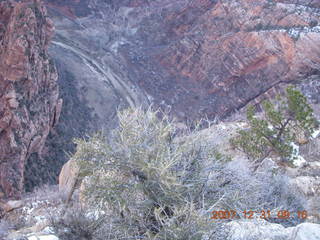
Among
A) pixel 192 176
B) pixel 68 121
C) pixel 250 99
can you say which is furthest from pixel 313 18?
pixel 192 176

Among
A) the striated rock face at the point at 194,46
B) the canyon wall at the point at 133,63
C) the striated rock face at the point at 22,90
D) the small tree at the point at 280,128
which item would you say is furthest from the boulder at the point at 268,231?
the striated rock face at the point at 194,46

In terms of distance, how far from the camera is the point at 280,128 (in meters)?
13.8

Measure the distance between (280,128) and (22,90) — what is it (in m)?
19.4

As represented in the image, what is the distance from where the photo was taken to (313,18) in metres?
31.1

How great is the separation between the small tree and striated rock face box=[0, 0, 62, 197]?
16.1 metres

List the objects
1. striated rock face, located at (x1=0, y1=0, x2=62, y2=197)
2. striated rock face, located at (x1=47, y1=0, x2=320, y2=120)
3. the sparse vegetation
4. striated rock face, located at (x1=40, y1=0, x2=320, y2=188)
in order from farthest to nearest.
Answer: striated rock face, located at (x1=47, y1=0, x2=320, y2=120), striated rock face, located at (x1=40, y1=0, x2=320, y2=188), striated rock face, located at (x1=0, y1=0, x2=62, y2=197), the sparse vegetation

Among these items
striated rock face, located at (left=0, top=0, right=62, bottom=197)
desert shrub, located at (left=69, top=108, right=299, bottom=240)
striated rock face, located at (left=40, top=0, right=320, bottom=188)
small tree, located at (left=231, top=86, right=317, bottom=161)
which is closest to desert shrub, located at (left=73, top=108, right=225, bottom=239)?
desert shrub, located at (left=69, top=108, right=299, bottom=240)

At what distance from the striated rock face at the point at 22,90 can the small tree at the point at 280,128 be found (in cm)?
1606

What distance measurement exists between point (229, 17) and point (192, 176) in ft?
111

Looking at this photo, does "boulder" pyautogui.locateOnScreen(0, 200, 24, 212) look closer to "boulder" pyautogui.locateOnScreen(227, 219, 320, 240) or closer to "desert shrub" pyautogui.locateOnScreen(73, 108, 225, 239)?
"desert shrub" pyautogui.locateOnScreen(73, 108, 225, 239)

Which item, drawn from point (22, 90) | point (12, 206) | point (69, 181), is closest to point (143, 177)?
point (69, 181)

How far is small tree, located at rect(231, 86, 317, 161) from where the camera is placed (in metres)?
13.3

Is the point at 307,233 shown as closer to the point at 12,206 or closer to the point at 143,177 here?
the point at 143,177

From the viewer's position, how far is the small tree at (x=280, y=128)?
522 inches
